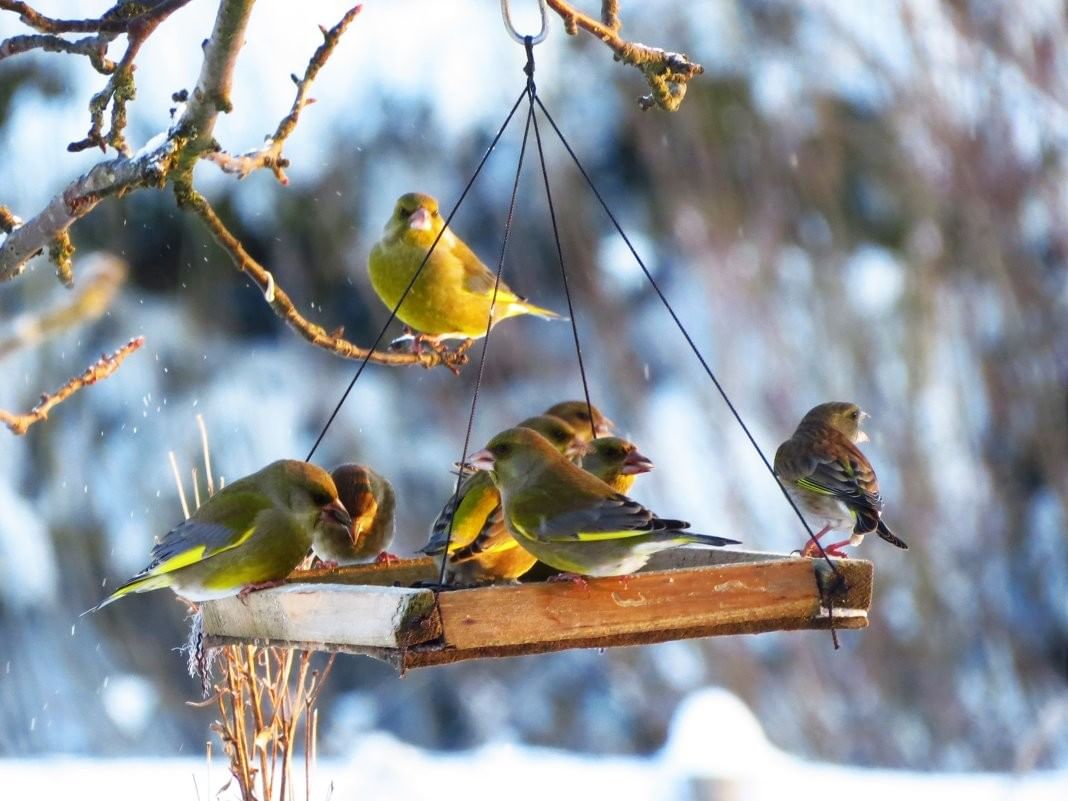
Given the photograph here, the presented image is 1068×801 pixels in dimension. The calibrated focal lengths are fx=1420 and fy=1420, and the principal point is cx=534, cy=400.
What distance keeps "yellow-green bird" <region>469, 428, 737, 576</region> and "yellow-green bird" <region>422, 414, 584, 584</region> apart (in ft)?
0.75

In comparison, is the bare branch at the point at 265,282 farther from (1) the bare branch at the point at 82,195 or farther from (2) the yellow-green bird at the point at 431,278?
(2) the yellow-green bird at the point at 431,278

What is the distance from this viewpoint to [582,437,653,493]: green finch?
3.37 metres

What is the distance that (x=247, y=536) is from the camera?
3059 millimetres

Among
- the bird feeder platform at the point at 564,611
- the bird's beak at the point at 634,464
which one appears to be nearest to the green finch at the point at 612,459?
the bird's beak at the point at 634,464

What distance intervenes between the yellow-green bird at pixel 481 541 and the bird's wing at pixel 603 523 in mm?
444

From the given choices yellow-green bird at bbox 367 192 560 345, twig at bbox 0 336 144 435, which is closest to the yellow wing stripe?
twig at bbox 0 336 144 435

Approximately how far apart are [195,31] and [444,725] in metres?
4.39

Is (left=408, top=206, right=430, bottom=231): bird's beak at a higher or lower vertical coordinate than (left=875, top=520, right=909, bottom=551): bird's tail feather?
higher

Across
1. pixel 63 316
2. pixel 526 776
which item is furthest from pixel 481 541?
pixel 526 776

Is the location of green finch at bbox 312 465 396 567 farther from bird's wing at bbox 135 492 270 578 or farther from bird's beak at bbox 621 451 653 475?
bird's beak at bbox 621 451 653 475

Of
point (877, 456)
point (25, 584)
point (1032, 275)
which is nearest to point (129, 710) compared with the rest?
point (25, 584)

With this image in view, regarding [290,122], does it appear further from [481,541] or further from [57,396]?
[481,541]

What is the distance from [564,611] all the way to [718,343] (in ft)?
20.0

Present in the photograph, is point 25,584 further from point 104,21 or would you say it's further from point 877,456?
point 104,21
